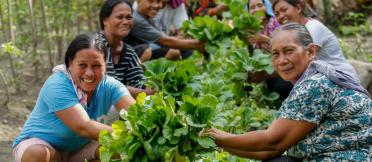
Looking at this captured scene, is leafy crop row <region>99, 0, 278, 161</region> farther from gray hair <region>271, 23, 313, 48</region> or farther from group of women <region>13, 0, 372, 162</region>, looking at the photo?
gray hair <region>271, 23, 313, 48</region>

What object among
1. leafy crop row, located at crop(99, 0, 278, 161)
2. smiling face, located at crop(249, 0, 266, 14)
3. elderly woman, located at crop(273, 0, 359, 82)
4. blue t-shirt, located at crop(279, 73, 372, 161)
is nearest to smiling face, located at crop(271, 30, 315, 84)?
blue t-shirt, located at crop(279, 73, 372, 161)

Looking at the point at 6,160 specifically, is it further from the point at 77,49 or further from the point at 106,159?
the point at 106,159

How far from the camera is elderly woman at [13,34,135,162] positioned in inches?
178

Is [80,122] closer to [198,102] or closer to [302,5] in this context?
[198,102]

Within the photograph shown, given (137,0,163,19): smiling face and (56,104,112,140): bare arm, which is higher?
(137,0,163,19): smiling face

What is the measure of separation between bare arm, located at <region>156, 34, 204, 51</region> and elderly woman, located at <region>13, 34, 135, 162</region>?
273 cm

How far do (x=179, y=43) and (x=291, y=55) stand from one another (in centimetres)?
351

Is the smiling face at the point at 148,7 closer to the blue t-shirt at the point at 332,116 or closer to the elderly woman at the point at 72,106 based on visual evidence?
the elderly woman at the point at 72,106

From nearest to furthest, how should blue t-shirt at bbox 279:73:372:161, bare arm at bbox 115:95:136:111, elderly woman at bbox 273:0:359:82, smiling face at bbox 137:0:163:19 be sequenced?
1. blue t-shirt at bbox 279:73:372:161
2. bare arm at bbox 115:95:136:111
3. elderly woman at bbox 273:0:359:82
4. smiling face at bbox 137:0:163:19

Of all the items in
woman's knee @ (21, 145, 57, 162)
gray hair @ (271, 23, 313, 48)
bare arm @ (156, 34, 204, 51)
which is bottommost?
woman's knee @ (21, 145, 57, 162)

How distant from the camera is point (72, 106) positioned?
4.50 metres

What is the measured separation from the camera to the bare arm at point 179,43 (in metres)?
7.53

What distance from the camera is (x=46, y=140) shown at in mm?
4695

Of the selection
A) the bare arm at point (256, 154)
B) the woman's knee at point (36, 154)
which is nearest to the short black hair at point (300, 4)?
the bare arm at point (256, 154)
